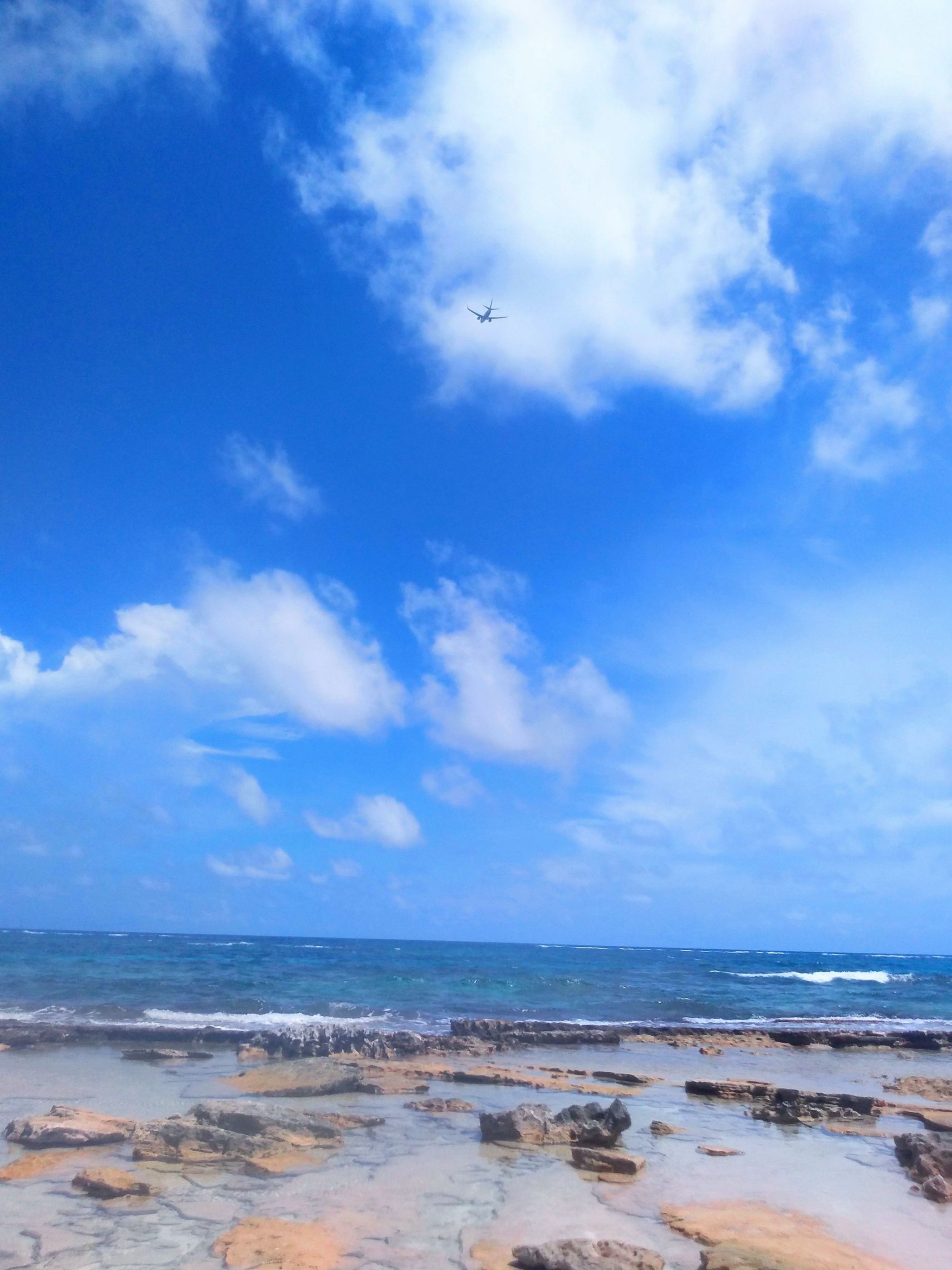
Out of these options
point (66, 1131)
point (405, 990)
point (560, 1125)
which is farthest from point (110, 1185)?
point (405, 990)

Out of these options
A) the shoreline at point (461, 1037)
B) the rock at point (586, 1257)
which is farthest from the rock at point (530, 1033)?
the rock at point (586, 1257)

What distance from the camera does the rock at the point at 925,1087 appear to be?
17125 millimetres

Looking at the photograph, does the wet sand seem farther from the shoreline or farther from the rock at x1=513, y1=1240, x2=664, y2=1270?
the shoreline

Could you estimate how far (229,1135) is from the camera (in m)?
10.5

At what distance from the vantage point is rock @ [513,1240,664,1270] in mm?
6863

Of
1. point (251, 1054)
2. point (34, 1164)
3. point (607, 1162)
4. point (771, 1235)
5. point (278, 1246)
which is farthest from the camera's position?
point (251, 1054)

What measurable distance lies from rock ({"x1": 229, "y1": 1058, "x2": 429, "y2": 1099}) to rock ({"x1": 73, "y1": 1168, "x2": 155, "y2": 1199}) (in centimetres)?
589

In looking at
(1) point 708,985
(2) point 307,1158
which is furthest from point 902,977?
(2) point 307,1158

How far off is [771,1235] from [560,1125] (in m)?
4.48

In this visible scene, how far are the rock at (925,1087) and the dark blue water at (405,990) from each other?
49.4 feet

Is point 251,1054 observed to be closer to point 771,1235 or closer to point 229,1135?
point 229,1135

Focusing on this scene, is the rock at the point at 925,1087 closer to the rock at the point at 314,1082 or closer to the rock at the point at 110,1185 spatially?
the rock at the point at 314,1082

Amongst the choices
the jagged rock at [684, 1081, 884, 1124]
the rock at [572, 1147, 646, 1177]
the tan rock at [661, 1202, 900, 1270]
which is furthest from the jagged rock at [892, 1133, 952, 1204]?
the rock at [572, 1147, 646, 1177]

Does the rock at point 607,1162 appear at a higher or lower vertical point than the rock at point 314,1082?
higher
